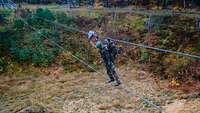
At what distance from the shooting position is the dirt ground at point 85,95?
1766cm

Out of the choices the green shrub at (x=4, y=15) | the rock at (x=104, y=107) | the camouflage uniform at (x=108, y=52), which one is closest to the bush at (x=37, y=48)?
the green shrub at (x=4, y=15)

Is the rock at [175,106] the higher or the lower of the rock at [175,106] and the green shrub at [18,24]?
the lower

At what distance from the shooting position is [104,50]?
14883 millimetres

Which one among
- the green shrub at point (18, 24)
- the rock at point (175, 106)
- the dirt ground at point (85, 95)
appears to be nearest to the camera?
the rock at point (175, 106)

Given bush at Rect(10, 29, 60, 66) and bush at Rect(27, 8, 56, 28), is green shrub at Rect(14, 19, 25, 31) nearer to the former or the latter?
bush at Rect(27, 8, 56, 28)

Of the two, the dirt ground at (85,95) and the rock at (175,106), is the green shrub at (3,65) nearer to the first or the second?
the dirt ground at (85,95)

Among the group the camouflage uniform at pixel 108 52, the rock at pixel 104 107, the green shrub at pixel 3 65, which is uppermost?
the camouflage uniform at pixel 108 52

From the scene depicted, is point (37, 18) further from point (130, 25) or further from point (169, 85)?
point (169, 85)

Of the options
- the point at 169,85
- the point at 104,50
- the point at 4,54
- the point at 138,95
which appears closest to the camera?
A: the point at 104,50

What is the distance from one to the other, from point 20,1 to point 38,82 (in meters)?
13.6

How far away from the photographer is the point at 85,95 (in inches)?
762

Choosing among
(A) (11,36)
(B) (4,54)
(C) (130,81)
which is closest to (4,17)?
(A) (11,36)

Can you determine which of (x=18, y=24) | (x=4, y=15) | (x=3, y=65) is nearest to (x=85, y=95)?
(x=3, y=65)

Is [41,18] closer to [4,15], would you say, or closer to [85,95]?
[4,15]
